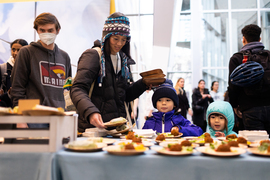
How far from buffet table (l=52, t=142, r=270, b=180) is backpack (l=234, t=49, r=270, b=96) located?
1.37 metres

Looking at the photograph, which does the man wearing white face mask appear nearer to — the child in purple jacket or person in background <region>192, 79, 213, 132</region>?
the child in purple jacket

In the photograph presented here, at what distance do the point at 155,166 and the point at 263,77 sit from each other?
68.4 inches

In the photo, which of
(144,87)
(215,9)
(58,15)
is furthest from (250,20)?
(144,87)

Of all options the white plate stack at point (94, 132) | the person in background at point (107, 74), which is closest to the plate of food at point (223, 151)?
the white plate stack at point (94, 132)

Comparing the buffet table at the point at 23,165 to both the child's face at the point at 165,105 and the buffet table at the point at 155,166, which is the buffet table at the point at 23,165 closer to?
the buffet table at the point at 155,166

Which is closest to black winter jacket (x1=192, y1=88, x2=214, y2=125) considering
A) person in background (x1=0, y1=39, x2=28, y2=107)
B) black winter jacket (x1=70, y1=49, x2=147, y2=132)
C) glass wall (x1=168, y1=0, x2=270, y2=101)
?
glass wall (x1=168, y1=0, x2=270, y2=101)

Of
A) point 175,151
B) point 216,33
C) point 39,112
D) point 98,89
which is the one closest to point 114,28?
point 98,89

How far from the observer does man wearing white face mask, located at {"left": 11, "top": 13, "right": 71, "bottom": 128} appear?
2.28 m

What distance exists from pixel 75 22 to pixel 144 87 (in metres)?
2.94

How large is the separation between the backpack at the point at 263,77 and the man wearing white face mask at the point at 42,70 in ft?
6.15

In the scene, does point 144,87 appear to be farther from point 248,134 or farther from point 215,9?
point 215,9

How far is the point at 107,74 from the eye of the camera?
6.93ft

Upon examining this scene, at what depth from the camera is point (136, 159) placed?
1.15 m

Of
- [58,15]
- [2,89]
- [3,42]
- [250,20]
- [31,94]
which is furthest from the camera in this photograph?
[250,20]
